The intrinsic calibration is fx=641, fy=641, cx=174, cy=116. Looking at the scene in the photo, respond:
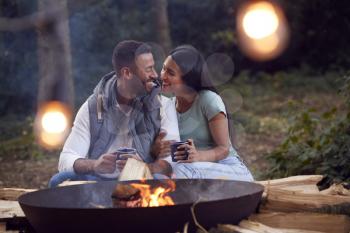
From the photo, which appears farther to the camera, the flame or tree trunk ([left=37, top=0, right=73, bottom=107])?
tree trunk ([left=37, top=0, right=73, bottom=107])

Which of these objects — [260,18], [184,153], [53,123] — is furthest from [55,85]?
[260,18]

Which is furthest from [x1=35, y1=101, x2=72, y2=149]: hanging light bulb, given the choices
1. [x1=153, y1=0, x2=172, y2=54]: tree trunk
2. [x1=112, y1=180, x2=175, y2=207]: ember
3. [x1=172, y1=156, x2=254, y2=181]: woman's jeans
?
[x1=112, y1=180, x2=175, y2=207]: ember

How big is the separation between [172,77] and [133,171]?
842 millimetres

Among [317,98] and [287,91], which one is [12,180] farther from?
[287,91]

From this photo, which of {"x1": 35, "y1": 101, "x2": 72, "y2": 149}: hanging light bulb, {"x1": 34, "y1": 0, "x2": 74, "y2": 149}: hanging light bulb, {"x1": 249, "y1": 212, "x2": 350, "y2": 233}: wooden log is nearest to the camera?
{"x1": 249, "y1": 212, "x2": 350, "y2": 233}: wooden log

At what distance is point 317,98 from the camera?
14.3m

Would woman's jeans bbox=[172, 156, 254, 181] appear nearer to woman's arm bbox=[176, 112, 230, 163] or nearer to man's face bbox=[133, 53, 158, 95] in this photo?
woman's arm bbox=[176, 112, 230, 163]

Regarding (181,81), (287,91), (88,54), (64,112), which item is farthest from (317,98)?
(181,81)

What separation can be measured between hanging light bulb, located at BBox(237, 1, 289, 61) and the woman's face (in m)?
12.3

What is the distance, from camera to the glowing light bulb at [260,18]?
16.5 m

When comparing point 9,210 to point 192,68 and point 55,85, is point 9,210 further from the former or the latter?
point 55,85

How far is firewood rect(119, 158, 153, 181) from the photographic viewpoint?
12.6 ft

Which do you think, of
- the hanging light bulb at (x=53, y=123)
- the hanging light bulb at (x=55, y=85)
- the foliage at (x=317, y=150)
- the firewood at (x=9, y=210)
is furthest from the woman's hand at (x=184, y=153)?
the hanging light bulb at (x=55, y=85)

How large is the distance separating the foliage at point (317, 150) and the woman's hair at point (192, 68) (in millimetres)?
1222
